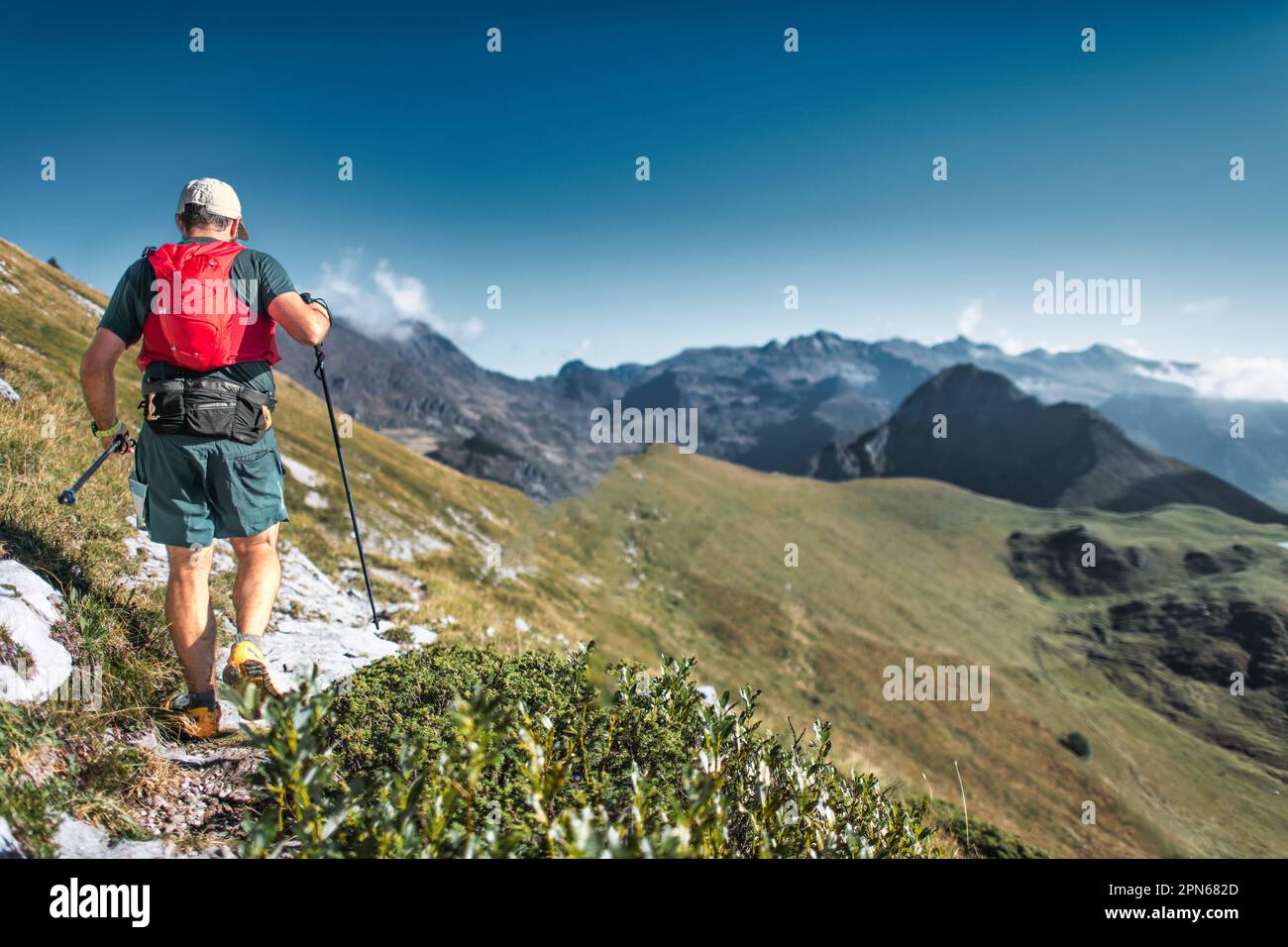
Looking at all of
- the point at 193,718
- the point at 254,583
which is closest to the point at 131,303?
the point at 254,583

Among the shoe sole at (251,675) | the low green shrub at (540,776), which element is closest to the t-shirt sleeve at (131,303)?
the shoe sole at (251,675)

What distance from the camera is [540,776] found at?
11.9ft

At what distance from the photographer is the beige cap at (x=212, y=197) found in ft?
16.1

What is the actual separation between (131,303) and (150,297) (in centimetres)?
19

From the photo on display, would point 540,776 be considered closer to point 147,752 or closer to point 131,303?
point 147,752

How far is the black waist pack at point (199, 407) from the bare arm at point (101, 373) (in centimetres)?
39

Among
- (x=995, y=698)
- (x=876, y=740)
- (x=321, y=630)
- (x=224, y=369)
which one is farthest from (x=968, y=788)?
(x=224, y=369)

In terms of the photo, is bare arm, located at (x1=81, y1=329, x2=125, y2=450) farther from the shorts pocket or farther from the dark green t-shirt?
the shorts pocket

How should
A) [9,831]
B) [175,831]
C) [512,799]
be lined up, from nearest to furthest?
[9,831] → [175,831] → [512,799]

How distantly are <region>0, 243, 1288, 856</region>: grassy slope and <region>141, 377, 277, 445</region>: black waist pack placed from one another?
2.96m

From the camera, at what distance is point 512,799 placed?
4160 mm

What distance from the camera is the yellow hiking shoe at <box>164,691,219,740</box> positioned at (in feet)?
15.9

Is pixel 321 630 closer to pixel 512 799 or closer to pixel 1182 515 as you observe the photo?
pixel 512 799
